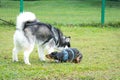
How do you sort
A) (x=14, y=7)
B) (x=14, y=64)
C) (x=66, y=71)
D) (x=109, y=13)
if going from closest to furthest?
(x=66, y=71) < (x=14, y=64) < (x=14, y=7) < (x=109, y=13)

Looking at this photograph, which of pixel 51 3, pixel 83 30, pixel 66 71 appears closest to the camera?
pixel 66 71

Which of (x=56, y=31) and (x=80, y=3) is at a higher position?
(x=56, y=31)

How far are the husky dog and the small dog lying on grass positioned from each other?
0.33 metres

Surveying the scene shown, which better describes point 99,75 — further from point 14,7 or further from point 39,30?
point 14,7

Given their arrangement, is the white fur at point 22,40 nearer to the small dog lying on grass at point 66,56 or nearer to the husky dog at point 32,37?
the husky dog at point 32,37

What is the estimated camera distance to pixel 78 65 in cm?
889

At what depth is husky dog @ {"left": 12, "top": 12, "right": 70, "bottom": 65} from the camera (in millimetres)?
9102

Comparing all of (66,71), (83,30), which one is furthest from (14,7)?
(66,71)

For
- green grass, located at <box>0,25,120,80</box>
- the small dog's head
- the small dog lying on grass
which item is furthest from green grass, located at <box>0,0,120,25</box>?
the small dog's head

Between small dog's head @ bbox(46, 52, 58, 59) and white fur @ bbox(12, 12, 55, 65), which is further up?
white fur @ bbox(12, 12, 55, 65)

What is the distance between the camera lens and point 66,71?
26.6 feet

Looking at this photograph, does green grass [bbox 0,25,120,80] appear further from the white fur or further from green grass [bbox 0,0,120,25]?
green grass [bbox 0,0,120,25]

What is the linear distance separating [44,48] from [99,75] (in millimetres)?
2248

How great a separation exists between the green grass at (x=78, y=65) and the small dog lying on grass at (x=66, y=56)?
0.49ft
